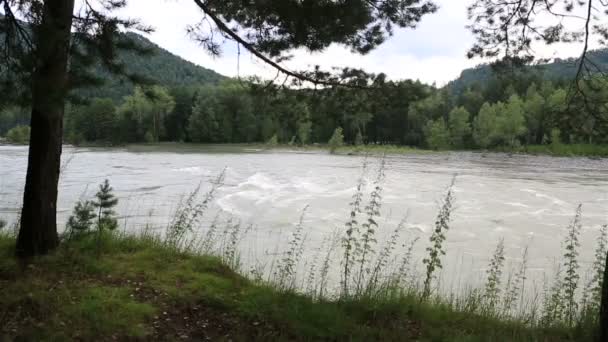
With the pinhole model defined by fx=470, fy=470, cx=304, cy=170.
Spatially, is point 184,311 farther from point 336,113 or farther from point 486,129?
point 486,129

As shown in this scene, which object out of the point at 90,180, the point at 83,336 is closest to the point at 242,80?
the point at 83,336

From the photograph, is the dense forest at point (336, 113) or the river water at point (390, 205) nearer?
the dense forest at point (336, 113)

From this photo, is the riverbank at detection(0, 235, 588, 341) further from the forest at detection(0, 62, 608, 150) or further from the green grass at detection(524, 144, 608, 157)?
the green grass at detection(524, 144, 608, 157)

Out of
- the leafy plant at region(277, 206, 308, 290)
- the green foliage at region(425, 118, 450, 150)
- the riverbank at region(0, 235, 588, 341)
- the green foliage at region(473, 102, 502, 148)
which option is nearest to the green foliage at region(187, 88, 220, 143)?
the green foliage at region(425, 118, 450, 150)

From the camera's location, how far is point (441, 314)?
4.70 metres

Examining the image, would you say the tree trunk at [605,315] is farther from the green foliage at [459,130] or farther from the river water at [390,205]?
the green foliage at [459,130]

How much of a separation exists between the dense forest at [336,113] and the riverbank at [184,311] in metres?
1.52

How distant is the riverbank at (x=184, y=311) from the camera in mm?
3758

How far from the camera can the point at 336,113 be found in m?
5.64

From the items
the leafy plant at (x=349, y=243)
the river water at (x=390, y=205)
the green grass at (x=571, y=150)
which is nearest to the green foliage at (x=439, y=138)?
the green grass at (x=571, y=150)

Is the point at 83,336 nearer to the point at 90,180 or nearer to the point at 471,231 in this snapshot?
the point at 471,231

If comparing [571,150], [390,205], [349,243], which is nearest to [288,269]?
[349,243]

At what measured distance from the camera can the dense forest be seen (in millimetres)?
4664

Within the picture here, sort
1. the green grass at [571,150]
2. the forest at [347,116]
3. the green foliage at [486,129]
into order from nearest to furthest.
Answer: the forest at [347,116], the green grass at [571,150], the green foliage at [486,129]
